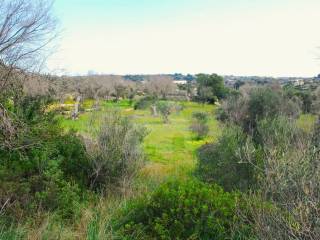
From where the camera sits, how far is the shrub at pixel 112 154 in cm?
1114

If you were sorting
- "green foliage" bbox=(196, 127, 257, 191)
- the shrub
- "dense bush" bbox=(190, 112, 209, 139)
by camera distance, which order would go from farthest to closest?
"dense bush" bbox=(190, 112, 209, 139) → the shrub → "green foliage" bbox=(196, 127, 257, 191)

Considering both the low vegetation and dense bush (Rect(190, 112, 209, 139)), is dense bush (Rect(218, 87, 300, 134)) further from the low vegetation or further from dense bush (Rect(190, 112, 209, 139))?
the low vegetation

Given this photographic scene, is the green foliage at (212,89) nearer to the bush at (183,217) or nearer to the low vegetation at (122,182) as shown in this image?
the low vegetation at (122,182)

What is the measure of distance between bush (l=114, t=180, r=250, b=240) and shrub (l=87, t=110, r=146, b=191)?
3877 millimetres

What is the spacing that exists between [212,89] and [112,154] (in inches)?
2338

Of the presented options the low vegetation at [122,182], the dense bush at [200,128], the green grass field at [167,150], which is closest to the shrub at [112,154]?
the low vegetation at [122,182]

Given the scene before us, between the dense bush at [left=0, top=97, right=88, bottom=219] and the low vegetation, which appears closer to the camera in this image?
the low vegetation

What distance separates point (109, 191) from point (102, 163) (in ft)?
2.67

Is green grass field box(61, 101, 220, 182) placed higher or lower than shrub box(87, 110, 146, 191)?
lower

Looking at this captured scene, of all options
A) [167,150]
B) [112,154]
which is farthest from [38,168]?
[167,150]

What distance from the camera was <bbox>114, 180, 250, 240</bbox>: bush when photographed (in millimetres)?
6508

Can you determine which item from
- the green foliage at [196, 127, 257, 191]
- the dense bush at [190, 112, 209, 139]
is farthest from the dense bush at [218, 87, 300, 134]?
the green foliage at [196, 127, 257, 191]

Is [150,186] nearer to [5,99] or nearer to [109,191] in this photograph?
[109,191]

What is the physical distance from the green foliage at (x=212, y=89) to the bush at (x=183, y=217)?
60862 millimetres
